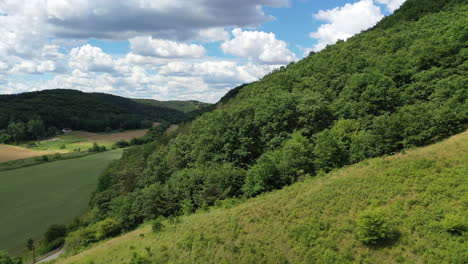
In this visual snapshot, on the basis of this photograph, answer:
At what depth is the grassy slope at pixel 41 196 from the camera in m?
53.5

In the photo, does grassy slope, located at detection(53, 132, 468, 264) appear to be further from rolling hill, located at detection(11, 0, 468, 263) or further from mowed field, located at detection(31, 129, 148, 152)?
mowed field, located at detection(31, 129, 148, 152)

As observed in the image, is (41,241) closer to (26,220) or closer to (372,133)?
(26,220)

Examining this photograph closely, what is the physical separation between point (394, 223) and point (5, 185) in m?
89.0

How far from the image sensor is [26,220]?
56.7 m

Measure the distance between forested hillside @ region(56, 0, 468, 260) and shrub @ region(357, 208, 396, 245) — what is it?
1626 cm

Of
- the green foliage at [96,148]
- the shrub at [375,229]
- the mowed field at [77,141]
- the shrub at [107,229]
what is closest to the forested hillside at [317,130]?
the shrub at [107,229]

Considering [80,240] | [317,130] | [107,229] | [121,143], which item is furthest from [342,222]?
[121,143]

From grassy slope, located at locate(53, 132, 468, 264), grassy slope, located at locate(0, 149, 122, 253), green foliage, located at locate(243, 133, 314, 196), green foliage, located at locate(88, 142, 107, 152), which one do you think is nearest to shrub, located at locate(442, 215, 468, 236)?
grassy slope, located at locate(53, 132, 468, 264)

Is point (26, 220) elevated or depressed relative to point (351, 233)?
depressed

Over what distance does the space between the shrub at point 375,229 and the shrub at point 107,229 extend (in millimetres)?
38927

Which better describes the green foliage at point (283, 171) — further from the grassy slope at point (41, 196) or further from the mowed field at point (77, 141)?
the mowed field at point (77, 141)

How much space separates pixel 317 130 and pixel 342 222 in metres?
30.6

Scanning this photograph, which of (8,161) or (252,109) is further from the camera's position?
(8,161)

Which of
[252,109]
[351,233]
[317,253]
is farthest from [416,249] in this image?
[252,109]
